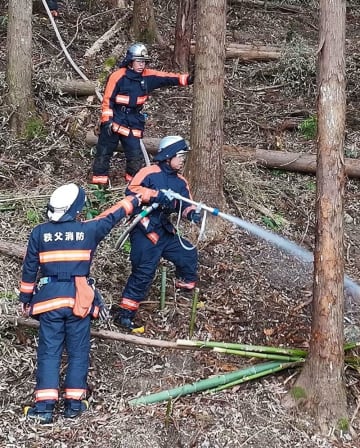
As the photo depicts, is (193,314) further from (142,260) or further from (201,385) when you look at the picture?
(201,385)

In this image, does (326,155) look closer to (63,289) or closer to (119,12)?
(63,289)

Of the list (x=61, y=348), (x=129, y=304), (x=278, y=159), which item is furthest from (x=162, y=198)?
(x=278, y=159)

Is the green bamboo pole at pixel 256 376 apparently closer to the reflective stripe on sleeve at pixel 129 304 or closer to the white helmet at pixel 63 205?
the reflective stripe on sleeve at pixel 129 304

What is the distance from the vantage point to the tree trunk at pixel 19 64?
8461 millimetres

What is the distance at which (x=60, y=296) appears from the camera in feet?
15.9

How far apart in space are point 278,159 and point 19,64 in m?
3.60

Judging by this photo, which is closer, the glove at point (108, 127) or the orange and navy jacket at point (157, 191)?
→ the orange and navy jacket at point (157, 191)

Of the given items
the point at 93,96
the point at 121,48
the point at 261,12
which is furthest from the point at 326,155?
the point at 261,12

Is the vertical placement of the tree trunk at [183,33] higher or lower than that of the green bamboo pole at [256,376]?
higher

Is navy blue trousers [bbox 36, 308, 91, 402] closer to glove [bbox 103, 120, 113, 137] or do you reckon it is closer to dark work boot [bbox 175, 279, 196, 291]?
dark work boot [bbox 175, 279, 196, 291]

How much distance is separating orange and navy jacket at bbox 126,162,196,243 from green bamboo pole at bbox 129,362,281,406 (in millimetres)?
1347

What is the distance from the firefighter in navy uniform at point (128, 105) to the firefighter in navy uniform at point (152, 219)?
5.81 ft

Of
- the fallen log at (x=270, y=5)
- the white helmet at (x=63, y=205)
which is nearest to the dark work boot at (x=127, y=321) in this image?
the white helmet at (x=63, y=205)

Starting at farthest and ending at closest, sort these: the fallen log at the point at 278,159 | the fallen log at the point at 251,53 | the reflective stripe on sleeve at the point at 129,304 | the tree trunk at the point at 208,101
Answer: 1. the fallen log at the point at 251,53
2. the fallen log at the point at 278,159
3. the tree trunk at the point at 208,101
4. the reflective stripe on sleeve at the point at 129,304
